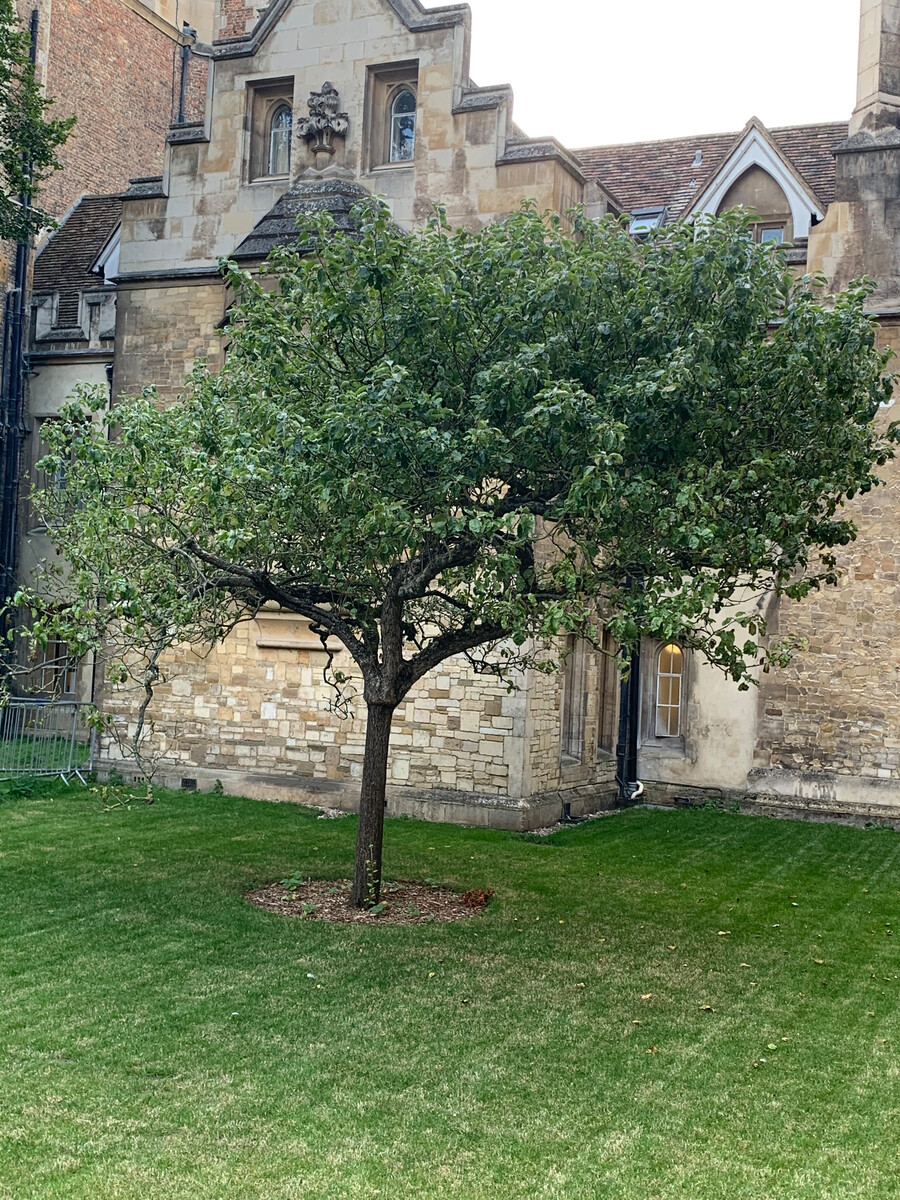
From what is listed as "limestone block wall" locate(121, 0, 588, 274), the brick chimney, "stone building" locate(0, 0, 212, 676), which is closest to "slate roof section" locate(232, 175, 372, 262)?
"limestone block wall" locate(121, 0, 588, 274)

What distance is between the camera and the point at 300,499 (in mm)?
9414

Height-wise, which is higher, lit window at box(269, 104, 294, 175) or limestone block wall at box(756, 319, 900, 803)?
lit window at box(269, 104, 294, 175)

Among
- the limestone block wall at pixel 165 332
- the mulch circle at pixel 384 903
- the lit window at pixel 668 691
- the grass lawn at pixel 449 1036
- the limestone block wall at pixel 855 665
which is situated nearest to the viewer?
the grass lawn at pixel 449 1036

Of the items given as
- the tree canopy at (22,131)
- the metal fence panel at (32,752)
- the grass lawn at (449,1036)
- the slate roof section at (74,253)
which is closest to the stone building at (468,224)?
the metal fence panel at (32,752)

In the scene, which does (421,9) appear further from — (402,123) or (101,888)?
(101,888)

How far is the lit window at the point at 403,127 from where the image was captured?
1731 cm

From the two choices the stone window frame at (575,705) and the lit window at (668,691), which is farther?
the lit window at (668,691)

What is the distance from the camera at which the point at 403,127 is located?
57.2 ft

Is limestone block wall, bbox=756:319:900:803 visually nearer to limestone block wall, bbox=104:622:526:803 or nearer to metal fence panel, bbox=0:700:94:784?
limestone block wall, bbox=104:622:526:803

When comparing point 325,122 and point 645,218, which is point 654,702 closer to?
point 645,218

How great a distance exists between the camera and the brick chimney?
59.7ft

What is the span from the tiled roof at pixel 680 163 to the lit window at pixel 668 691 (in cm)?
760

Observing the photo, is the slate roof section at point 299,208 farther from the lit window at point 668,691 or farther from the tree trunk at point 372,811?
the lit window at point 668,691

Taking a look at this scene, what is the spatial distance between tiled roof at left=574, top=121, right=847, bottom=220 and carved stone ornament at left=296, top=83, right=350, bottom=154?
5896 millimetres
